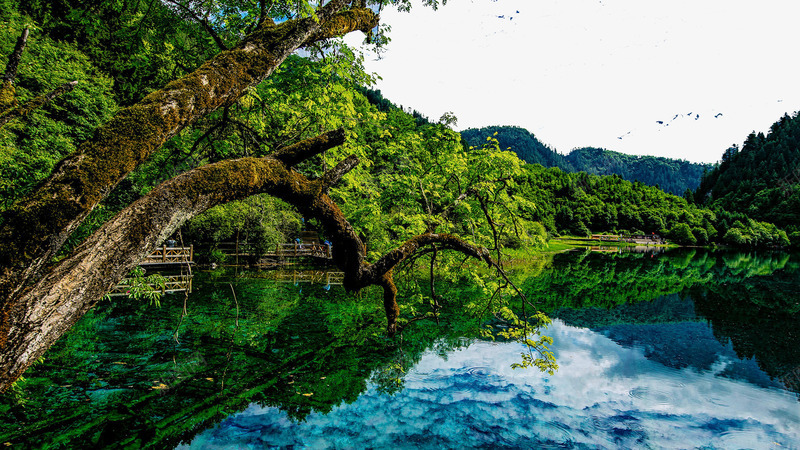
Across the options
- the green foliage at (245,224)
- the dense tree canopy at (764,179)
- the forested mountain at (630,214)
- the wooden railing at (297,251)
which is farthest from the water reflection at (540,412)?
the dense tree canopy at (764,179)

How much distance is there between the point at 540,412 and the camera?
982 centimetres

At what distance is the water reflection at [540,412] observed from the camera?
8.29 metres

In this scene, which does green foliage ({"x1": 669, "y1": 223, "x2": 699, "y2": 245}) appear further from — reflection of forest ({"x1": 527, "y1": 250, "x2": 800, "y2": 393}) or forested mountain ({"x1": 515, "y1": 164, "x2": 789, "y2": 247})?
reflection of forest ({"x1": 527, "y1": 250, "x2": 800, "y2": 393})

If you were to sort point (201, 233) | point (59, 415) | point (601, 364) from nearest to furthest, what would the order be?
point (59, 415)
point (601, 364)
point (201, 233)

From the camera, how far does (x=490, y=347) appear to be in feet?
47.0

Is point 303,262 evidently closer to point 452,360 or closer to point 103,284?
point 452,360

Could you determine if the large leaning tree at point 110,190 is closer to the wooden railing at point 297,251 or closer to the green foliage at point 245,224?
the green foliage at point 245,224

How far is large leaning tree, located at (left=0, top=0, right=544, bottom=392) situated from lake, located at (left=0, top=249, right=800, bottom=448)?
148 centimetres

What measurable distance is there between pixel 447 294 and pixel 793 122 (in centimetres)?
16972

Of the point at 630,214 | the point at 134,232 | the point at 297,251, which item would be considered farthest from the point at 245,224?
the point at 630,214

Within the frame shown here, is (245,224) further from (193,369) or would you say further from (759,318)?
(759,318)

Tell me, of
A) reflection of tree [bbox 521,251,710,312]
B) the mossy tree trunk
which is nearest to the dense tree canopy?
reflection of tree [bbox 521,251,710,312]

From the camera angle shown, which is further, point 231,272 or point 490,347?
point 231,272

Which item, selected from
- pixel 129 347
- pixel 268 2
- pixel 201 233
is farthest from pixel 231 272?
pixel 268 2
